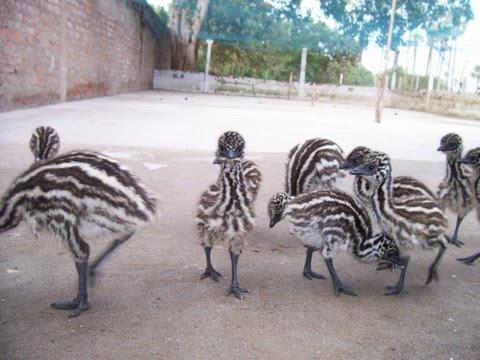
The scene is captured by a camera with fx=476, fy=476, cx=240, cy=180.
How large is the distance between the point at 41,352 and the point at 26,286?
3.06ft

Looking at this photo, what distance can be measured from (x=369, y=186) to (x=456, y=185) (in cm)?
118

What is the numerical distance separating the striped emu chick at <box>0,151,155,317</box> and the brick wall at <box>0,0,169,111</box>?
32.4 ft

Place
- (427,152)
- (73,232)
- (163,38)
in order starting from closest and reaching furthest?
1. (73,232)
2. (427,152)
3. (163,38)

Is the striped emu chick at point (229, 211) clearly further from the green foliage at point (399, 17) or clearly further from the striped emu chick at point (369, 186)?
the green foliage at point (399, 17)

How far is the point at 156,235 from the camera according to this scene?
16.0 ft

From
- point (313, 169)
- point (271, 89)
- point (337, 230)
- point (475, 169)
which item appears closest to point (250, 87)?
point (271, 89)

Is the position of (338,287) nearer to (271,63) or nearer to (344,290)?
(344,290)

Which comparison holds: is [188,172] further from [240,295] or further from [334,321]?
[334,321]

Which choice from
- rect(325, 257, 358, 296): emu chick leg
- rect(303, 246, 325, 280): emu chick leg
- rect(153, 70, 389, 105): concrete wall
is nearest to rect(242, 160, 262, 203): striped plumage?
rect(303, 246, 325, 280): emu chick leg

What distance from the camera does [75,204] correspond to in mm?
3309

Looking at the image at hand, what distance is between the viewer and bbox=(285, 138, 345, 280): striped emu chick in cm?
533

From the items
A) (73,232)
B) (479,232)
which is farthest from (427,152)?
(73,232)

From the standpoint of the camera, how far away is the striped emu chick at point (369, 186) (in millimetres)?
4555

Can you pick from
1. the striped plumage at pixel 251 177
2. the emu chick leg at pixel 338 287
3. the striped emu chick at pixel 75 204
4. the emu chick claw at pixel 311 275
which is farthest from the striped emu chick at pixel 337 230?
the striped emu chick at pixel 75 204
